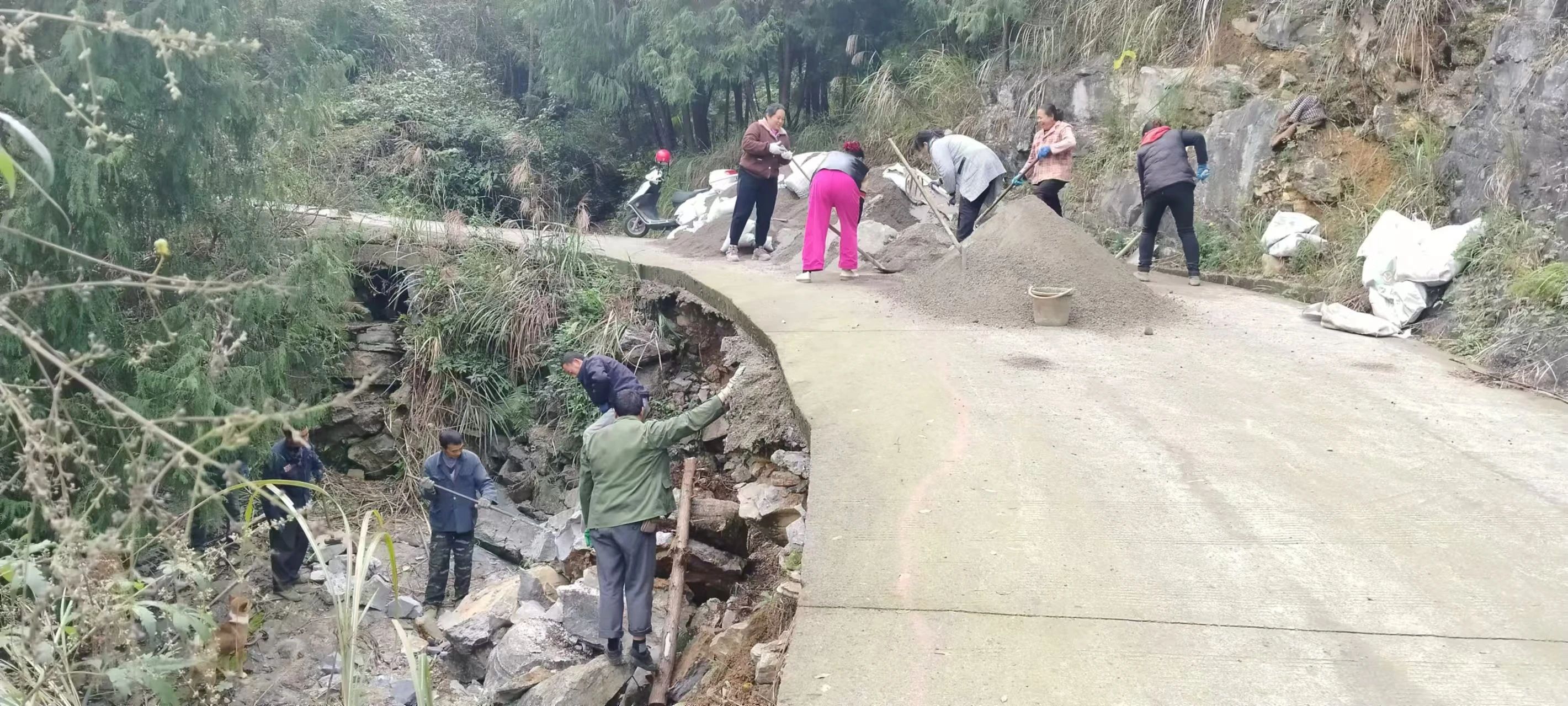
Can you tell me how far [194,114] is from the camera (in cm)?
689

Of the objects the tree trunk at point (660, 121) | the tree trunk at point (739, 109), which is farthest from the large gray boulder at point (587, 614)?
the tree trunk at point (660, 121)

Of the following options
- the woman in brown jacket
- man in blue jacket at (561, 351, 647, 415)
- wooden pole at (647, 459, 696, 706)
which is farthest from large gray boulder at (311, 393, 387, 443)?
wooden pole at (647, 459, 696, 706)

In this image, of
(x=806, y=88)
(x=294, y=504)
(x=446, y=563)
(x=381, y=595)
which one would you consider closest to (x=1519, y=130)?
(x=446, y=563)

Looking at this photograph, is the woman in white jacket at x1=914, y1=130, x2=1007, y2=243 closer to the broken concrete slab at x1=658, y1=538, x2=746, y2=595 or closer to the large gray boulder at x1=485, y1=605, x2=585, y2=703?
the broken concrete slab at x1=658, y1=538, x2=746, y2=595

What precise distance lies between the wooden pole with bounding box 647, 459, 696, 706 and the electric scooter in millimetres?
8741

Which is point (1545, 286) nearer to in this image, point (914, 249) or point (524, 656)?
point (914, 249)

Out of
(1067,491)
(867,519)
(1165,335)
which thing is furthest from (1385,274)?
(867,519)

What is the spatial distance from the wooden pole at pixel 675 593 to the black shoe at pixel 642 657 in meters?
0.07

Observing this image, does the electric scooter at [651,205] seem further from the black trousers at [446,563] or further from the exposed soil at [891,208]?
the black trousers at [446,563]

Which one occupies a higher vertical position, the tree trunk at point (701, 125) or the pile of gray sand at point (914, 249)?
the tree trunk at point (701, 125)

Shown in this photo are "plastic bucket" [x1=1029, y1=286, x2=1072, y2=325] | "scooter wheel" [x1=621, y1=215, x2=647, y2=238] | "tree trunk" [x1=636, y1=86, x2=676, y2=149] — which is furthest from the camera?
"tree trunk" [x1=636, y1=86, x2=676, y2=149]

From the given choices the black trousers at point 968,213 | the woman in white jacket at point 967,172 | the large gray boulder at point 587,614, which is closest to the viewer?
the large gray boulder at point 587,614

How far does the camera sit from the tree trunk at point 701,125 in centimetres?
1727

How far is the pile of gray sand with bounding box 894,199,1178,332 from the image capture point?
6.94 meters
